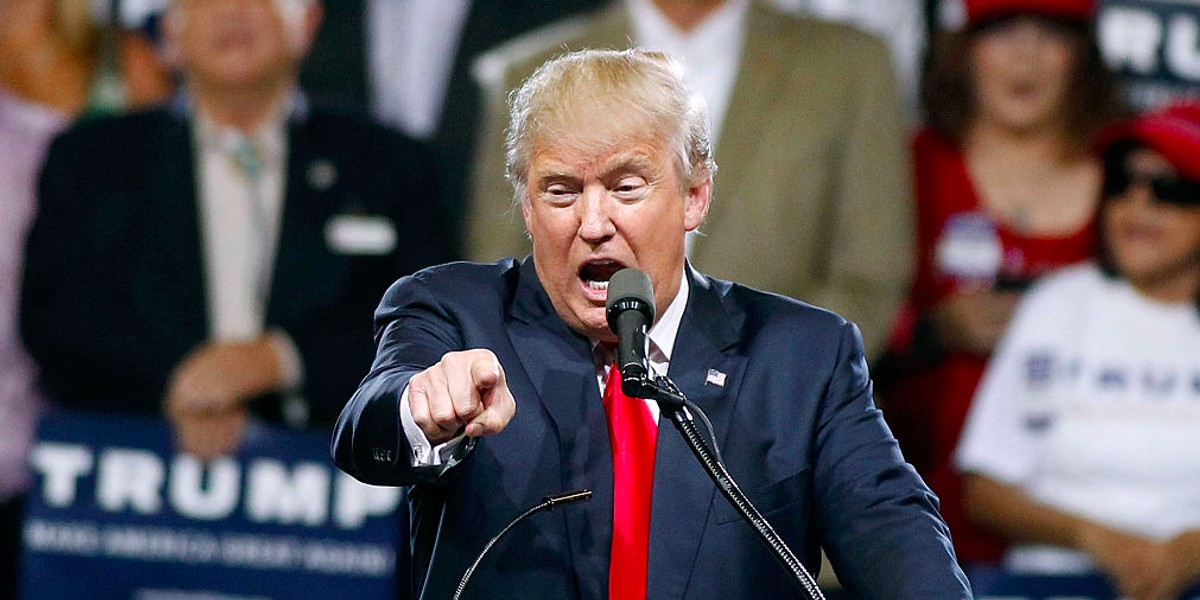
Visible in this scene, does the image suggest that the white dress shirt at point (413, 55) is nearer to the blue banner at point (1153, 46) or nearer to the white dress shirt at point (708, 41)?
the white dress shirt at point (708, 41)

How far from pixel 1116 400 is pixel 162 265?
239cm

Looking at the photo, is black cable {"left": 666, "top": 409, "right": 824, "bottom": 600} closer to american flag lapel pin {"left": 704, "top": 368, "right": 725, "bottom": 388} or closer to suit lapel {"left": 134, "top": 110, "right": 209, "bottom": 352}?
american flag lapel pin {"left": 704, "top": 368, "right": 725, "bottom": 388}

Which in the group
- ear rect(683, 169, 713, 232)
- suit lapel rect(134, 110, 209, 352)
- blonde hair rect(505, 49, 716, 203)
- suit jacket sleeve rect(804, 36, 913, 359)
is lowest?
suit lapel rect(134, 110, 209, 352)

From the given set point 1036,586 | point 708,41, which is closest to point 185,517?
point 708,41

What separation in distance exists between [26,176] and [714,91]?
1773 mm

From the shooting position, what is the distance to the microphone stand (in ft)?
5.07

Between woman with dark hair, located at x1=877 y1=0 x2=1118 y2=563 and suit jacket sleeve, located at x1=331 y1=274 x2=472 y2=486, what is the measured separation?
2412 millimetres

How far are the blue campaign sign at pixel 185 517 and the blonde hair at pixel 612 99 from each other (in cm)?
227

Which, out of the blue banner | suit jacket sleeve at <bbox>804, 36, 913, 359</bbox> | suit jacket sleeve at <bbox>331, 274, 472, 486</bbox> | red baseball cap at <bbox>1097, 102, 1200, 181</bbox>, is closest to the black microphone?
suit jacket sleeve at <bbox>331, 274, 472, 486</bbox>

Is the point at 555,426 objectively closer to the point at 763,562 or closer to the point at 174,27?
the point at 763,562

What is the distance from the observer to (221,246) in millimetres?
4051

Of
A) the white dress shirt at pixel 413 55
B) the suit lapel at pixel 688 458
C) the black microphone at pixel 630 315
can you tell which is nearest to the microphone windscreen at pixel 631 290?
the black microphone at pixel 630 315

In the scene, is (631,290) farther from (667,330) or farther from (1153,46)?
(1153,46)

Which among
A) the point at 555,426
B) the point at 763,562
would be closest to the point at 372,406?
the point at 555,426
